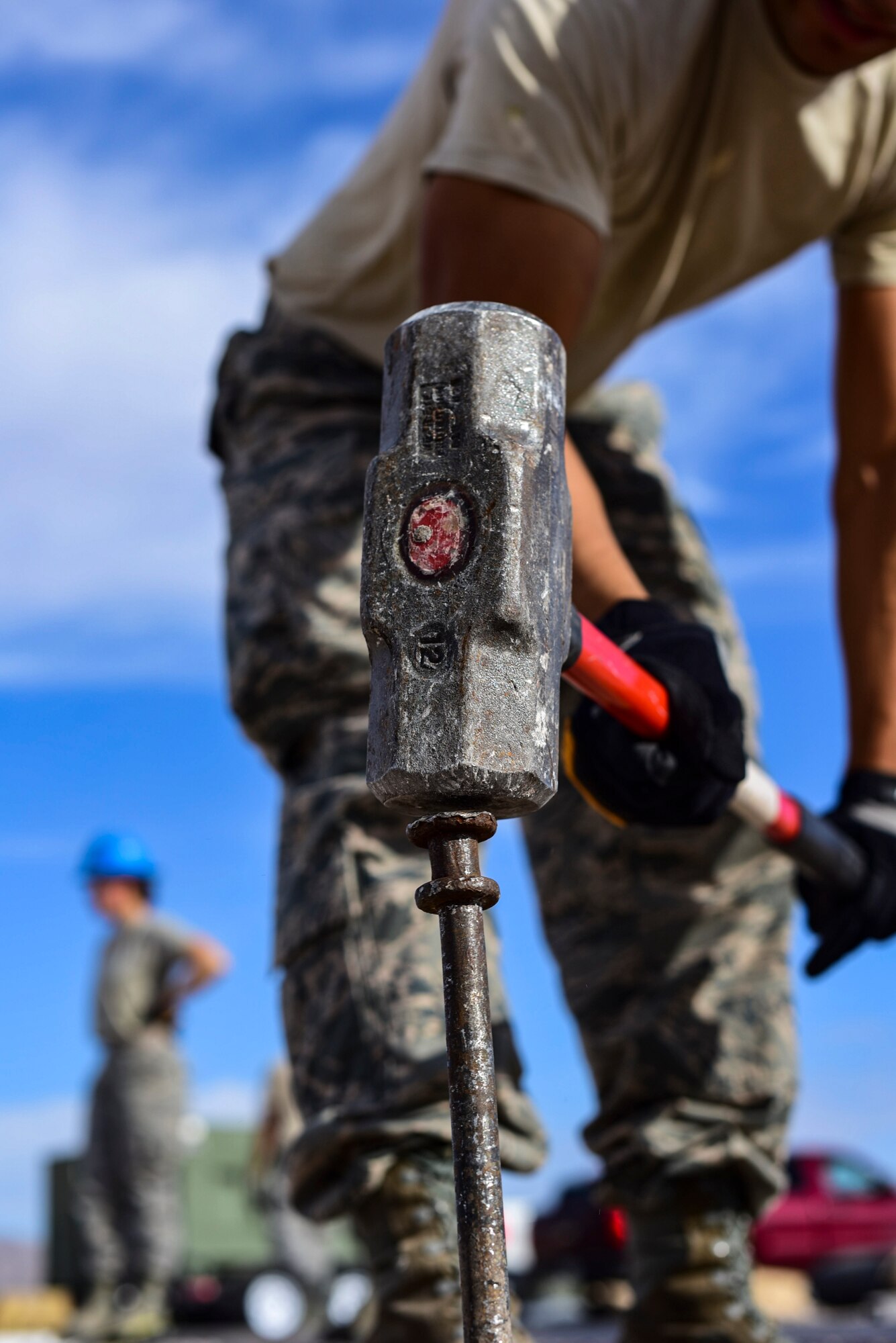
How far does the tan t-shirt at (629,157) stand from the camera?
175 centimetres

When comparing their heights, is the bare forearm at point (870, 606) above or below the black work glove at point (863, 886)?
above

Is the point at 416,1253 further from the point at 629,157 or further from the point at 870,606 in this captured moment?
the point at 629,157

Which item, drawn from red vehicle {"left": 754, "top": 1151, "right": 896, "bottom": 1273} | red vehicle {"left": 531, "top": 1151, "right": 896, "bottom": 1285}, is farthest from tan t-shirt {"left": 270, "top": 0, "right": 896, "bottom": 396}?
red vehicle {"left": 754, "top": 1151, "right": 896, "bottom": 1273}

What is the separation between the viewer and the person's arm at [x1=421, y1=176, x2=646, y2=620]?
66.8 inches

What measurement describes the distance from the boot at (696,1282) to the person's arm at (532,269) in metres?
0.89

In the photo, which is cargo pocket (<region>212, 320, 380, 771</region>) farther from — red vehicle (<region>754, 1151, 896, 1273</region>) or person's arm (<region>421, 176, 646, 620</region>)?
red vehicle (<region>754, 1151, 896, 1273</region>)

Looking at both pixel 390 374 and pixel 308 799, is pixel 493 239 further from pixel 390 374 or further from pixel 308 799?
pixel 308 799

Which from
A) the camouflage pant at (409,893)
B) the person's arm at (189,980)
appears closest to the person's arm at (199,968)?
the person's arm at (189,980)

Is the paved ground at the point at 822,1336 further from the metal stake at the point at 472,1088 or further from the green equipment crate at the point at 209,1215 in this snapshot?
the green equipment crate at the point at 209,1215

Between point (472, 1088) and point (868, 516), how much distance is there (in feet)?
4.90

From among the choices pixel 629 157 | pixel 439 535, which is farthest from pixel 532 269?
pixel 439 535

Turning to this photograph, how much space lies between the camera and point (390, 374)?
3.88 ft

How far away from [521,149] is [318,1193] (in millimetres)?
1225

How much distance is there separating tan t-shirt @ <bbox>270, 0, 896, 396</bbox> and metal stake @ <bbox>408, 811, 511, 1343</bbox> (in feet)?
3.12
